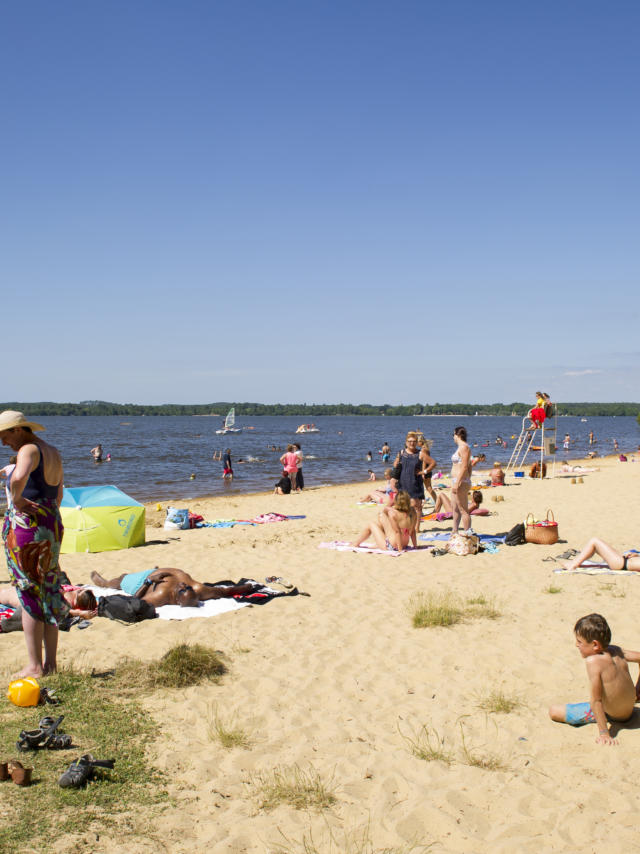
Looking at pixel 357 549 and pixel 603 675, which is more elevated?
pixel 603 675

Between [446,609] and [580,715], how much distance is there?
243 cm

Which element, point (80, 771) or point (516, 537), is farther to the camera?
point (516, 537)

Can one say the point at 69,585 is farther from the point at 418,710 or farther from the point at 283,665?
the point at 418,710

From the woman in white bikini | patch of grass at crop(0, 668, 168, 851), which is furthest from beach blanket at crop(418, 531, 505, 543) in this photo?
patch of grass at crop(0, 668, 168, 851)

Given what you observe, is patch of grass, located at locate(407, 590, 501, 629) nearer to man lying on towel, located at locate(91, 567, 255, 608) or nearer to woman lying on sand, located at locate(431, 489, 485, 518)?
man lying on towel, located at locate(91, 567, 255, 608)

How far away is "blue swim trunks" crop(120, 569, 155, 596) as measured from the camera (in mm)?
7504

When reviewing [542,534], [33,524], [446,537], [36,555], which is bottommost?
[446,537]

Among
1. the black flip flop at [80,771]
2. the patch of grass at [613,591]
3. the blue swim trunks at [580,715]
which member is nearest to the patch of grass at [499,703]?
the blue swim trunks at [580,715]

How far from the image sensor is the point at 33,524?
476cm

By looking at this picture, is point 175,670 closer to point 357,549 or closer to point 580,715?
point 580,715

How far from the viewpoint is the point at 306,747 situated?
421 cm

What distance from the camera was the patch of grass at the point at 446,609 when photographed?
6571 millimetres

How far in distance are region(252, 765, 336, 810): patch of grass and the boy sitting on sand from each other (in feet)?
5.79

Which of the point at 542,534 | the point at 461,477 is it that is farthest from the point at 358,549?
the point at 542,534
